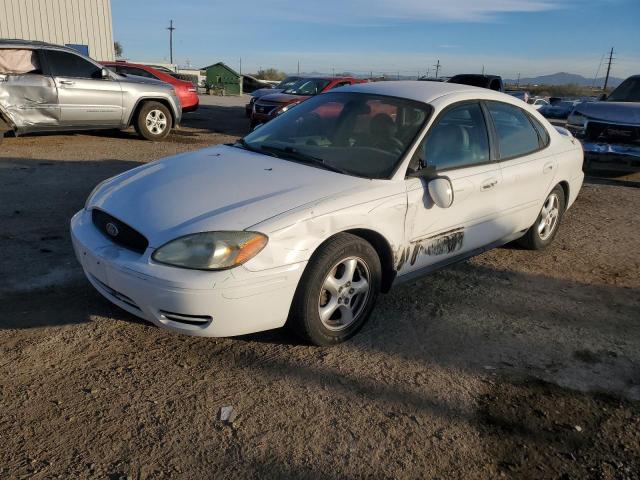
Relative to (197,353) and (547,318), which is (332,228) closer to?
(197,353)

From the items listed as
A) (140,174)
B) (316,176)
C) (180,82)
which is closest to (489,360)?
(316,176)

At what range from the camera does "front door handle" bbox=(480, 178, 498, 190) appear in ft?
12.6

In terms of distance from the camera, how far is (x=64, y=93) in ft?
30.1

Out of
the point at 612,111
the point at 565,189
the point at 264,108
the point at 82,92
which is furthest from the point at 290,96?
the point at 565,189

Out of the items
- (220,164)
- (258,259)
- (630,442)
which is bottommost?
(630,442)

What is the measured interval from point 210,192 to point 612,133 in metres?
7.60

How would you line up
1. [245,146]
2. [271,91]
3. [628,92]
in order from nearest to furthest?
[245,146] < [628,92] < [271,91]

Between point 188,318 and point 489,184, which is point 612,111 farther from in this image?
point 188,318

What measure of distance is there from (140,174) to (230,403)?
1747mm

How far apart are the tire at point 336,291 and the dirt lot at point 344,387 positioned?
137 mm

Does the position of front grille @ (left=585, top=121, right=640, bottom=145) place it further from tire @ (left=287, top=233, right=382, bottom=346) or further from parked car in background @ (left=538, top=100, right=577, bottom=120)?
parked car in background @ (left=538, top=100, right=577, bottom=120)

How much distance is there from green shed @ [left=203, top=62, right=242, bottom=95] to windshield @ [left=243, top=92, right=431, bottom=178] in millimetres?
32241

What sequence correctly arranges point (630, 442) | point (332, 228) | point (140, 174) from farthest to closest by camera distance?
point (140, 174) → point (332, 228) → point (630, 442)

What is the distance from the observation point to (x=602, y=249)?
532 cm
